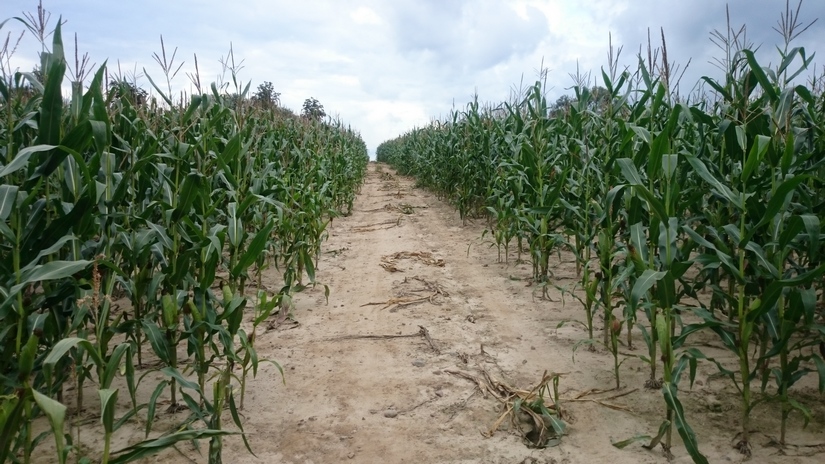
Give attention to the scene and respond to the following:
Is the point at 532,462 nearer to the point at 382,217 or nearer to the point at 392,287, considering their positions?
the point at 392,287

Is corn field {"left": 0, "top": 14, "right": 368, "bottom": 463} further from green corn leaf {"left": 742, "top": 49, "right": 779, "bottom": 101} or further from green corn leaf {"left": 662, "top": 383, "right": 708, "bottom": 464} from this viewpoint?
green corn leaf {"left": 742, "top": 49, "right": 779, "bottom": 101}

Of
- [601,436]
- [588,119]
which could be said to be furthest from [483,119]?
[601,436]

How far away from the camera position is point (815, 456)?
2.41 m

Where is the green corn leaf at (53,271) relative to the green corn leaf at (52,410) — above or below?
above

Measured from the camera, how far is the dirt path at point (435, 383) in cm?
267

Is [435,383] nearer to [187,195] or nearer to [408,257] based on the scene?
[187,195]

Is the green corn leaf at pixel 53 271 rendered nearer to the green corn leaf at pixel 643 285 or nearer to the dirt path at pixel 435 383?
the dirt path at pixel 435 383

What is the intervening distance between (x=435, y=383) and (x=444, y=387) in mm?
83

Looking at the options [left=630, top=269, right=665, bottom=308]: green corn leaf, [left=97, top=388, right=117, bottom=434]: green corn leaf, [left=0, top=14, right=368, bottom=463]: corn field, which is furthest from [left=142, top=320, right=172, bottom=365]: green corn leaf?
[left=630, top=269, right=665, bottom=308]: green corn leaf

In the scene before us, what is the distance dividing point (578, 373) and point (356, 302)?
246cm

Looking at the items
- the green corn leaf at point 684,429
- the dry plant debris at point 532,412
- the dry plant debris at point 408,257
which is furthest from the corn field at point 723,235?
the dry plant debris at point 408,257

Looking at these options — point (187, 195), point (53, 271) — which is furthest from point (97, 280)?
point (187, 195)

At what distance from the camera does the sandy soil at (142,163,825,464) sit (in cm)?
264

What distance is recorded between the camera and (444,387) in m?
3.35
